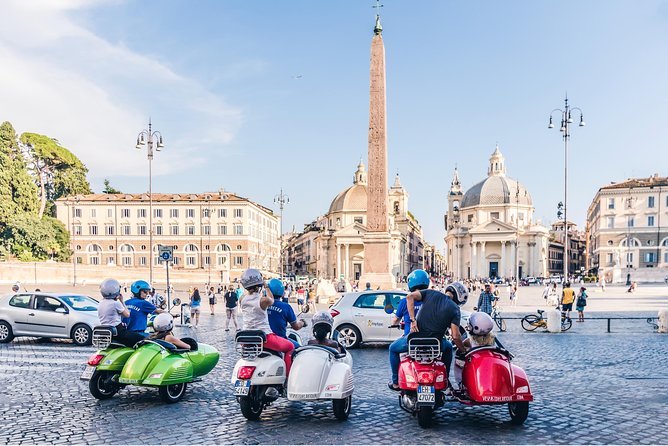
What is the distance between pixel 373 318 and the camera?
13219mm

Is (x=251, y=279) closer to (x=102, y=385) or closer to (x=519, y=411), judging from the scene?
(x=102, y=385)

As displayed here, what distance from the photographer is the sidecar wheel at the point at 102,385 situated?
25.4 ft

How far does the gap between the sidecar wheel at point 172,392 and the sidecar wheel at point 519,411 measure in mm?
4263

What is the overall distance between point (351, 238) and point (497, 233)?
1014 inches

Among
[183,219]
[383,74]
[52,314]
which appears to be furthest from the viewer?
[183,219]

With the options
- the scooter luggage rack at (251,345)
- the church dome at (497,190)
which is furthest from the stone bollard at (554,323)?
the church dome at (497,190)

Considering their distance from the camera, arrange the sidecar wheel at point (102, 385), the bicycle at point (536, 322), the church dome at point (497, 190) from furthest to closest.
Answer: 1. the church dome at point (497, 190)
2. the bicycle at point (536, 322)
3. the sidecar wheel at point (102, 385)

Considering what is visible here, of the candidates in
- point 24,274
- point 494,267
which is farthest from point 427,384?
point 494,267

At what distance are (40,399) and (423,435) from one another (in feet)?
17.5

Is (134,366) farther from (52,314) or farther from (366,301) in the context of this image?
(52,314)

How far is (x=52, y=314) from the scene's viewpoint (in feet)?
47.4

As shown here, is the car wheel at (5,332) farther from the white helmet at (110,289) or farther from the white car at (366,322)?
the white helmet at (110,289)

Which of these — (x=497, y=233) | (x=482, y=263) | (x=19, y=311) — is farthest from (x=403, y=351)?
(x=482, y=263)

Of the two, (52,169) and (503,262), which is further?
(503,262)
